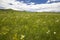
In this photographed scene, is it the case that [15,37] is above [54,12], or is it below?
below

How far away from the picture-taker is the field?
3.61 ft

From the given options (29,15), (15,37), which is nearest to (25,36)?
(15,37)

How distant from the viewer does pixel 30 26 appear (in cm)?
115

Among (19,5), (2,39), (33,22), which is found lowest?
(2,39)

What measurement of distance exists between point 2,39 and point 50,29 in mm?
379

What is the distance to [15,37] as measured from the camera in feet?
3.72

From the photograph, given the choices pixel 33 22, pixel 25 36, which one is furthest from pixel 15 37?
pixel 33 22

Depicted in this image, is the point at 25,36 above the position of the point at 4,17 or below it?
below

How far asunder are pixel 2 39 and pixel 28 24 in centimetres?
23

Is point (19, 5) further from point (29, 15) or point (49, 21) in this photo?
point (49, 21)

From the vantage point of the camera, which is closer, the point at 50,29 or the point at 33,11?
the point at 50,29

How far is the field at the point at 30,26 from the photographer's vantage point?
1102 mm

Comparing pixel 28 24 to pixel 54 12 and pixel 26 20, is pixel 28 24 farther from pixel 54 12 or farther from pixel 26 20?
pixel 54 12

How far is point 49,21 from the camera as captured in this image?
1.14m
